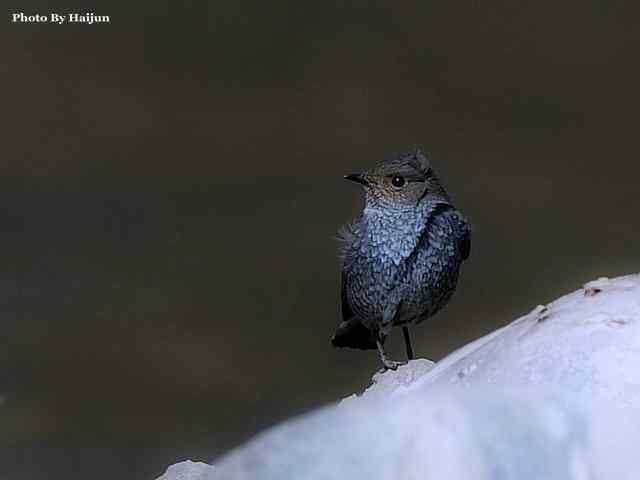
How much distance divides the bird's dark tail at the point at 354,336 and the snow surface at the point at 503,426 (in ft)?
2.15

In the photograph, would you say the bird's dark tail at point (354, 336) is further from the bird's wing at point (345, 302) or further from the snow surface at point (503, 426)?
the snow surface at point (503, 426)

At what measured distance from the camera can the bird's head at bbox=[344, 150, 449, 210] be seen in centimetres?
140

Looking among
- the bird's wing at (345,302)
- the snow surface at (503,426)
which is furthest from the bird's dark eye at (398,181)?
the snow surface at (503,426)

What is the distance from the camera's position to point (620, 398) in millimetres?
837

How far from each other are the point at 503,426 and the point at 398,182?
0.62 m

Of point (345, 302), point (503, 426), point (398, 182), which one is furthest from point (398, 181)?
point (503, 426)

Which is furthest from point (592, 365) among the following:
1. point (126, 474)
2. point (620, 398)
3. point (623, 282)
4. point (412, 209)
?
point (126, 474)

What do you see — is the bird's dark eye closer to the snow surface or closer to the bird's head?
the bird's head

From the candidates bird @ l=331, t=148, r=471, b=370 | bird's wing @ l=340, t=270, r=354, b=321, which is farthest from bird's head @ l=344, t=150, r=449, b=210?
bird's wing @ l=340, t=270, r=354, b=321

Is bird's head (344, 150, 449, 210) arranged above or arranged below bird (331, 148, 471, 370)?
above

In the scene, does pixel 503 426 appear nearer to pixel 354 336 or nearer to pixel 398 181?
pixel 398 181

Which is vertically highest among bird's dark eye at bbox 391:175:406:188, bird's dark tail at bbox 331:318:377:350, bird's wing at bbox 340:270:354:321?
bird's dark eye at bbox 391:175:406:188

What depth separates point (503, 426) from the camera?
0.80m

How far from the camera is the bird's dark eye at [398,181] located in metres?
1.40
